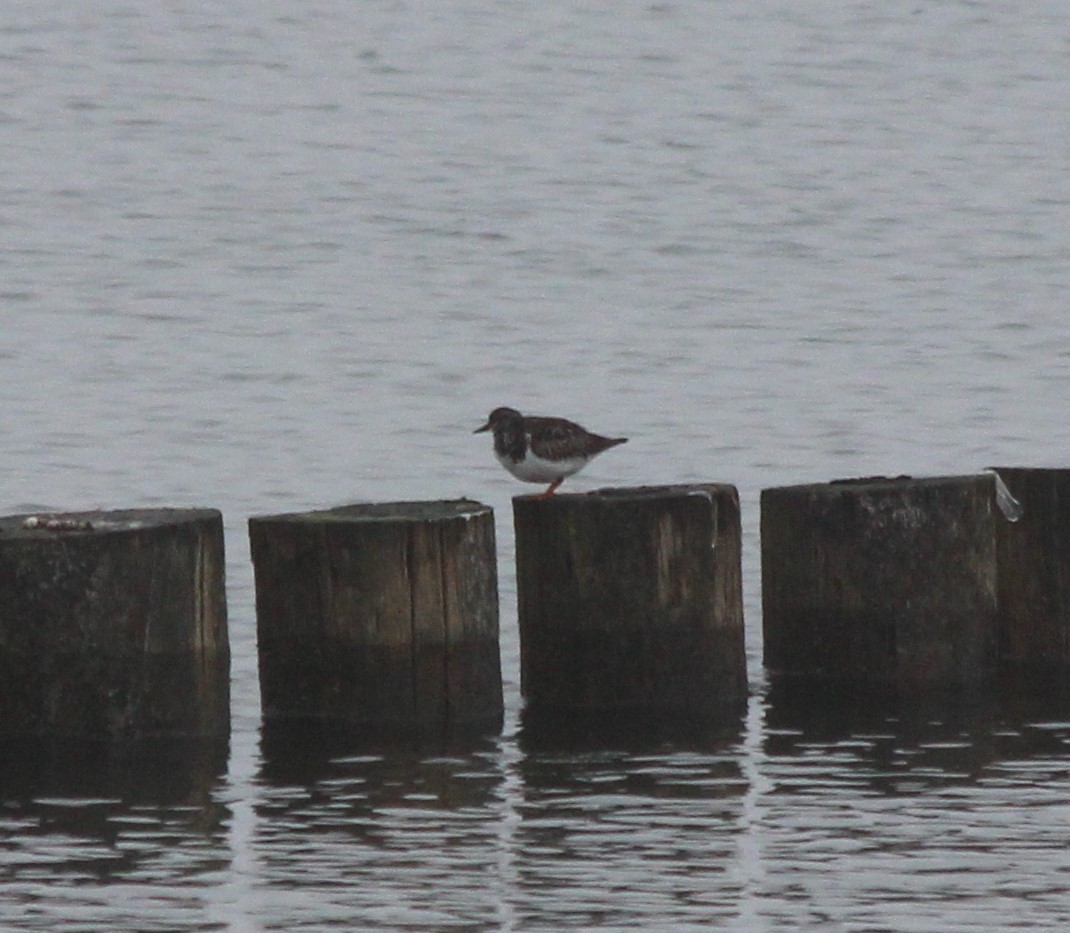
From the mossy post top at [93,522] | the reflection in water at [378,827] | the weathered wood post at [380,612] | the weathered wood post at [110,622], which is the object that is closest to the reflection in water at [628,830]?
the reflection in water at [378,827]

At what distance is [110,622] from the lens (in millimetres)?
11656

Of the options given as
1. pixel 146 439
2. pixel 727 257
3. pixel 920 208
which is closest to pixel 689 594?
pixel 146 439

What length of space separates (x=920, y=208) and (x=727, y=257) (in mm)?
5099

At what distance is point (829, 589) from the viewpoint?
1320 cm

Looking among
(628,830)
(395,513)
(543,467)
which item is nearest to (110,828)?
(628,830)

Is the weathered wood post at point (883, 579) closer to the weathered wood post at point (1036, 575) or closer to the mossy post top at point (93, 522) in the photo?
the weathered wood post at point (1036, 575)

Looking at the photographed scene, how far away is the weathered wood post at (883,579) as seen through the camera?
42.8ft

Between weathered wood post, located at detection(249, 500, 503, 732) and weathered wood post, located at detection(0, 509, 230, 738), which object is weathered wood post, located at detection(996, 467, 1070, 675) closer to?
weathered wood post, located at detection(249, 500, 503, 732)

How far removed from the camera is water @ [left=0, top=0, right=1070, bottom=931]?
10398 mm

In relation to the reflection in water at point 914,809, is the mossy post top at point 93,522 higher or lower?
higher

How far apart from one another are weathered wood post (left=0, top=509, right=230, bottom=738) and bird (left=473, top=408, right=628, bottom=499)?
2.14 meters

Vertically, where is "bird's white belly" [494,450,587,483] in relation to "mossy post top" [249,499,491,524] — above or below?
above

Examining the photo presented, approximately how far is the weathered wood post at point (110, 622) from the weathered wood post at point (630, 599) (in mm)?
1476

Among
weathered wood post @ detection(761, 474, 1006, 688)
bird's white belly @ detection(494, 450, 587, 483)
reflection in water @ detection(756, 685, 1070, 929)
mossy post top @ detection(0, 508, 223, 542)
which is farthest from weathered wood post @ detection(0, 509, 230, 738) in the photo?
weathered wood post @ detection(761, 474, 1006, 688)
